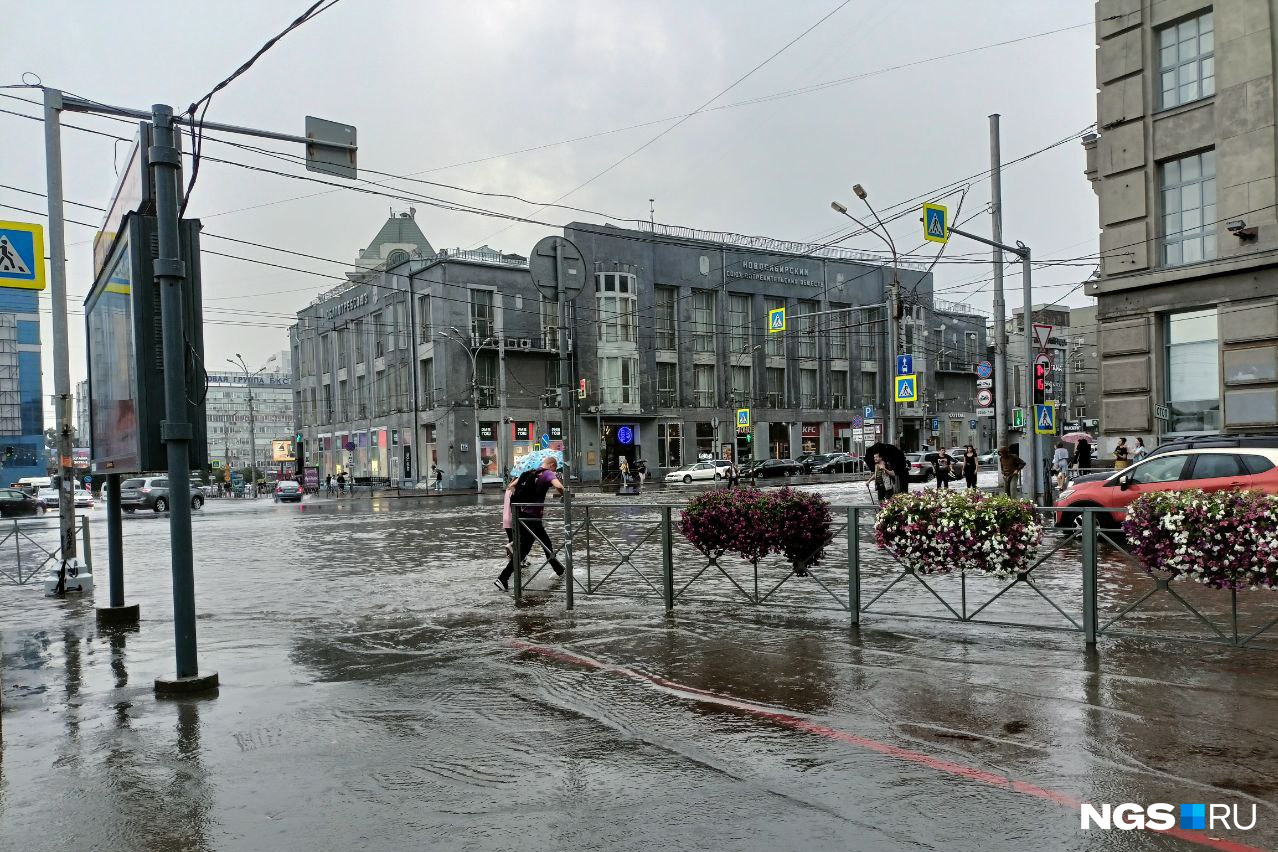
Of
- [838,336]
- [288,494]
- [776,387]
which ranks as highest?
[838,336]

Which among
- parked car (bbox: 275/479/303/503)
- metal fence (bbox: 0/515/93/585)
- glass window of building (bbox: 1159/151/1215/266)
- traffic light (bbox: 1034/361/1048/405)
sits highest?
glass window of building (bbox: 1159/151/1215/266)

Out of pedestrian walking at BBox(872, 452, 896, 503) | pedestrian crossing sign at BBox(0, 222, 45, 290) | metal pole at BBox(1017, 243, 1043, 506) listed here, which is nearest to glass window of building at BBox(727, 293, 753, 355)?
metal pole at BBox(1017, 243, 1043, 506)

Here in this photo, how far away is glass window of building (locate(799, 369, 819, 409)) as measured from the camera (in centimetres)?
6631

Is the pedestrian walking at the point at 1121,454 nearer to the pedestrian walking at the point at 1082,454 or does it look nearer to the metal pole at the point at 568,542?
the pedestrian walking at the point at 1082,454

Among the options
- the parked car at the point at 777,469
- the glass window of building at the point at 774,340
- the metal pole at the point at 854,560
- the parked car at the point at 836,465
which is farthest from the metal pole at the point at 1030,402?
the glass window of building at the point at 774,340

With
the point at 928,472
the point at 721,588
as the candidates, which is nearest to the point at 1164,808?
the point at 721,588

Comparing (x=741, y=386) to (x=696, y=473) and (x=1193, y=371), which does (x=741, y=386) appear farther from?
(x=1193, y=371)

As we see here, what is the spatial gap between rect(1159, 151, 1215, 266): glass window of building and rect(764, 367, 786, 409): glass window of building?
143ft

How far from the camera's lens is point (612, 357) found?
190ft

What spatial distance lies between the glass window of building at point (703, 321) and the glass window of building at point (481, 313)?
44.7ft

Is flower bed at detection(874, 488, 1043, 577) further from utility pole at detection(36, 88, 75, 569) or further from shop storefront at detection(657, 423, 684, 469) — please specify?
shop storefront at detection(657, 423, 684, 469)

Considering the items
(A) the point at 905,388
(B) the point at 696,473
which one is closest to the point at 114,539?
(A) the point at 905,388

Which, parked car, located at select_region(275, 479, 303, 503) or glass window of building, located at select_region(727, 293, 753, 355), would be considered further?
glass window of building, located at select_region(727, 293, 753, 355)

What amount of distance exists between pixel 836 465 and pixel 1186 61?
135ft
